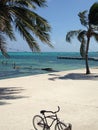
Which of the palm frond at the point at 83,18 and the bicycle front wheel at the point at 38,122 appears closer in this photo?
the bicycle front wheel at the point at 38,122

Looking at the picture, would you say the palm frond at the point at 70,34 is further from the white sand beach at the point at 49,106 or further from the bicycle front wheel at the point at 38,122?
the bicycle front wheel at the point at 38,122

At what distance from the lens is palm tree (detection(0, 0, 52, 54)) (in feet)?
55.7

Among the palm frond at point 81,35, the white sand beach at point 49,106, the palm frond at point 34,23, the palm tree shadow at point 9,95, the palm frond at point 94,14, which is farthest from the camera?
the palm frond at point 81,35

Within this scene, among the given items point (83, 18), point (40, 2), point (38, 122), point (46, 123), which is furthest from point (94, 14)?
point (46, 123)

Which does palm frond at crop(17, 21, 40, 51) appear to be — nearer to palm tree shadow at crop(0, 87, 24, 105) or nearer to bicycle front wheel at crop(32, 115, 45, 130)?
palm tree shadow at crop(0, 87, 24, 105)

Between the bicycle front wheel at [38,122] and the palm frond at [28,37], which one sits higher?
the palm frond at [28,37]

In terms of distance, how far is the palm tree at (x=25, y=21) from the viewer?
17.0 metres

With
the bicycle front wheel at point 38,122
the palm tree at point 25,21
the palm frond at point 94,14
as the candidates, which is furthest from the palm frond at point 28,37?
the palm frond at point 94,14

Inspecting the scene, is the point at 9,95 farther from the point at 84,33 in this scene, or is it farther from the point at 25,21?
the point at 84,33

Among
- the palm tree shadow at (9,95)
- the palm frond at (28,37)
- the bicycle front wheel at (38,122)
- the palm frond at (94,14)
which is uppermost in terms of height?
the palm frond at (94,14)

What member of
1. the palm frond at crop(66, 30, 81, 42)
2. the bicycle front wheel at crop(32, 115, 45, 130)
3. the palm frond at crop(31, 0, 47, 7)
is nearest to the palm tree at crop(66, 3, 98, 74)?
the palm frond at crop(66, 30, 81, 42)

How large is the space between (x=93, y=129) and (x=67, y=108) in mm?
3403

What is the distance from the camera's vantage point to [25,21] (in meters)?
17.1

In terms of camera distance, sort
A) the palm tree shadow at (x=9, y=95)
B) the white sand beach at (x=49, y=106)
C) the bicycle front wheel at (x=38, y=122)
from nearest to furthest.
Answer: the bicycle front wheel at (x=38, y=122), the white sand beach at (x=49, y=106), the palm tree shadow at (x=9, y=95)
